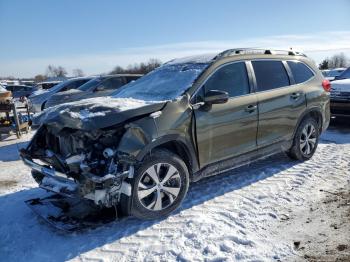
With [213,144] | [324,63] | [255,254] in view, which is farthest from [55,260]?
[324,63]

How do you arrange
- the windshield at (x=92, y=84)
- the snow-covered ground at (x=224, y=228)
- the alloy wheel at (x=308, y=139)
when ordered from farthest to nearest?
1. the windshield at (x=92, y=84)
2. the alloy wheel at (x=308, y=139)
3. the snow-covered ground at (x=224, y=228)

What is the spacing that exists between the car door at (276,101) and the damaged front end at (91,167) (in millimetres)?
2355

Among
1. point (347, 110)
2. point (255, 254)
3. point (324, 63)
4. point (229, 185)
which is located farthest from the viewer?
point (324, 63)

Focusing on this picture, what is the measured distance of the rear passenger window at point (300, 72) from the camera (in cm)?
602

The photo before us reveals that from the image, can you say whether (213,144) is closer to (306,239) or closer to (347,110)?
(306,239)

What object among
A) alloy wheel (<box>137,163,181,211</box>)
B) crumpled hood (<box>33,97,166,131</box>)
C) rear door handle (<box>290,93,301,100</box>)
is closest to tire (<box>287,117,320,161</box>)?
rear door handle (<box>290,93,301,100</box>)

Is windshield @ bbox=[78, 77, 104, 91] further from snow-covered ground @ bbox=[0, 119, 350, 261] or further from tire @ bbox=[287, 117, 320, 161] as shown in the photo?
tire @ bbox=[287, 117, 320, 161]

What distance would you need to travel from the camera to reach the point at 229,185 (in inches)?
205

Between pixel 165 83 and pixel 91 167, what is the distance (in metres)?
1.88

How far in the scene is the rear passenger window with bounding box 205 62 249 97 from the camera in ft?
15.8

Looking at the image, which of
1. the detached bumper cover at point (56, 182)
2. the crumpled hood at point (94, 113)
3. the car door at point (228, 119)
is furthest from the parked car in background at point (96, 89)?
the detached bumper cover at point (56, 182)

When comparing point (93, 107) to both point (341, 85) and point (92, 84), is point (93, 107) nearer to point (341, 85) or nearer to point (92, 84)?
point (341, 85)

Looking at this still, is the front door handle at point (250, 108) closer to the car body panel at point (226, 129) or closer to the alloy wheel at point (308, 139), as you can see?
the car body panel at point (226, 129)

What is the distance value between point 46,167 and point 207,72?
7.90ft
